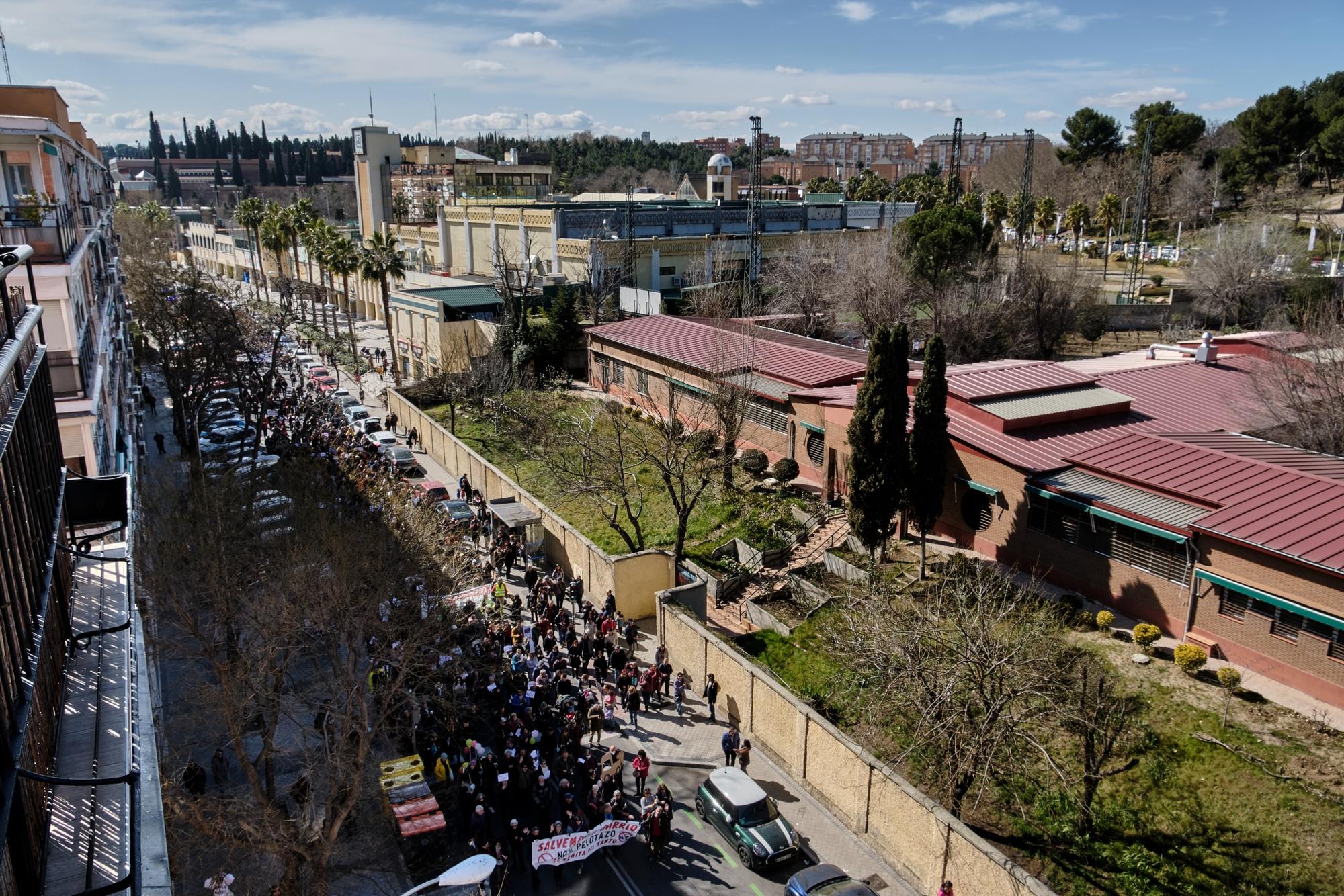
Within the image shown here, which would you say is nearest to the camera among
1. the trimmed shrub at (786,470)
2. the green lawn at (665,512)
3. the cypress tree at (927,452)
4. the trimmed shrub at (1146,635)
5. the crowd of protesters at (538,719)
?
the crowd of protesters at (538,719)

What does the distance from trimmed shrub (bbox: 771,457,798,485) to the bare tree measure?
38.6 feet

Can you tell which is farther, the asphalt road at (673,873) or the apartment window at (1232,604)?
the apartment window at (1232,604)

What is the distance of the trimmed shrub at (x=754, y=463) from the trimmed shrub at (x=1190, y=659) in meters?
14.5

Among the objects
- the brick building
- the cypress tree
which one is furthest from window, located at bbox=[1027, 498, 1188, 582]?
the cypress tree

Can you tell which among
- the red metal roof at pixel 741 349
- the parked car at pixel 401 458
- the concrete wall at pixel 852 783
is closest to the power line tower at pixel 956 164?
the red metal roof at pixel 741 349

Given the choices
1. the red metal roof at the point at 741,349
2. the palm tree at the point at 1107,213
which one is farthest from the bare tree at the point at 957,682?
the palm tree at the point at 1107,213

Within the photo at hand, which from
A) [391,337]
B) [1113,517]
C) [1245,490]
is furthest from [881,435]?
[391,337]

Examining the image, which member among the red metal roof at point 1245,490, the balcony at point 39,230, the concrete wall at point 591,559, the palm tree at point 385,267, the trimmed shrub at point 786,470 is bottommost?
the concrete wall at point 591,559

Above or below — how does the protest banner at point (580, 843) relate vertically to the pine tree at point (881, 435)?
below

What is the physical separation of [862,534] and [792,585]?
2.34 m

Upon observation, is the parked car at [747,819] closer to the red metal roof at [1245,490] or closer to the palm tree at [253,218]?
the red metal roof at [1245,490]

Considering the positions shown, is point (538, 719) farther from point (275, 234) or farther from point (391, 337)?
point (275, 234)

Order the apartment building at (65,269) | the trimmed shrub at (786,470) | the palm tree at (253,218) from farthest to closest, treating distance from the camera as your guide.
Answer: the palm tree at (253,218) < the trimmed shrub at (786,470) < the apartment building at (65,269)

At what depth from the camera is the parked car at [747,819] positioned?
15.4 metres
